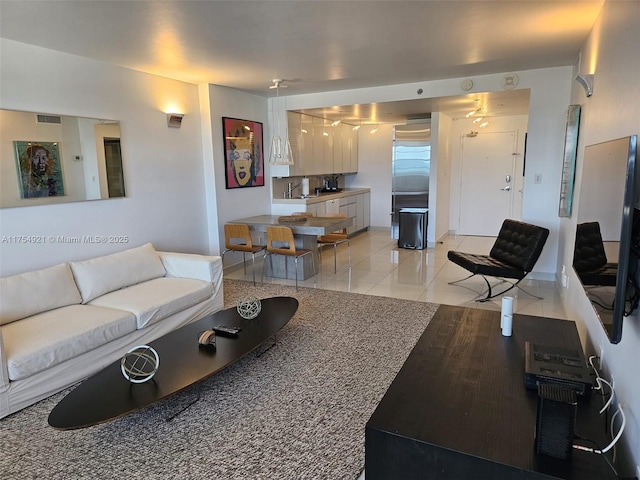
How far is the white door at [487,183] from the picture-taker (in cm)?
773

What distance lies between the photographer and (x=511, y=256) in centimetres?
446

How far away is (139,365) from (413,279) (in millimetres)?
3585

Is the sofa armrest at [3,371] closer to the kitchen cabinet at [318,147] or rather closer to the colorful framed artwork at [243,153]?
the colorful framed artwork at [243,153]

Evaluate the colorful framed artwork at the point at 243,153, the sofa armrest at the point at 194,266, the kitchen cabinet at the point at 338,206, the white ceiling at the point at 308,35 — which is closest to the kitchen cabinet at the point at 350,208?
the kitchen cabinet at the point at 338,206

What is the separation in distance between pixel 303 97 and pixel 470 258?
338 cm

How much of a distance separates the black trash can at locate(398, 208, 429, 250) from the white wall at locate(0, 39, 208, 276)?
3462mm

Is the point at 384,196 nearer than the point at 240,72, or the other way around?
the point at 240,72

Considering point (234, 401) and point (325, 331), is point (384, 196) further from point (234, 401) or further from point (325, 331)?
point (234, 401)

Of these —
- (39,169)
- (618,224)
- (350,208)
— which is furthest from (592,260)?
(350,208)

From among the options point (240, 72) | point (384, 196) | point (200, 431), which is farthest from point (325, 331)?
point (384, 196)

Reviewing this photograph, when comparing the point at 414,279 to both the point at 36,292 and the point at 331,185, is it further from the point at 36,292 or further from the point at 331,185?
the point at 36,292

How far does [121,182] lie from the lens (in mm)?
4137

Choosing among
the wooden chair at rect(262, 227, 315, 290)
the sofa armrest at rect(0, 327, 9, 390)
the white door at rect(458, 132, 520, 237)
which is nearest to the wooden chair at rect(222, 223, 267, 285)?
the wooden chair at rect(262, 227, 315, 290)

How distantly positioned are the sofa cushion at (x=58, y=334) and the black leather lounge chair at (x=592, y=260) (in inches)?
116
